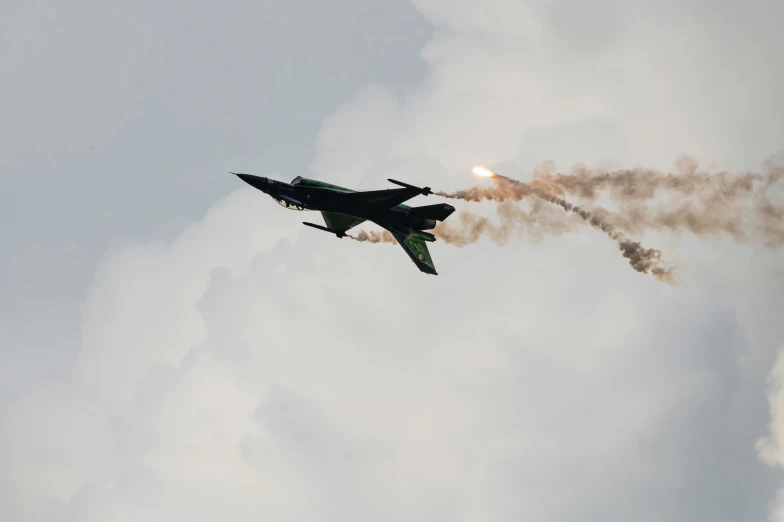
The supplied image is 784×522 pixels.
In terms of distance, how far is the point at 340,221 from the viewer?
115 meters

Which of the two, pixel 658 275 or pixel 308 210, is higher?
pixel 658 275

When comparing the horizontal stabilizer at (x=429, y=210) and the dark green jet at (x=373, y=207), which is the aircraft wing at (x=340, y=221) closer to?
the dark green jet at (x=373, y=207)

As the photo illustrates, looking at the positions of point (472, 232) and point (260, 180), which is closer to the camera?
point (260, 180)

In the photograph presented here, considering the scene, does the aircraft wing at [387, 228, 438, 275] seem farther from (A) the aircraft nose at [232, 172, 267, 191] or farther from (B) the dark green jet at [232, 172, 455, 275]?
(A) the aircraft nose at [232, 172, 267, 191]

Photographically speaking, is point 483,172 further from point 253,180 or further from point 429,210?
point 253,180

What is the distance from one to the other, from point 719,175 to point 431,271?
28221 mm

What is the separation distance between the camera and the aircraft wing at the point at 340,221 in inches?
4498

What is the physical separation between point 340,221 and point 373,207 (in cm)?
618

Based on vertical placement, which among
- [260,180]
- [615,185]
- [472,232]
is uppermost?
[615,185]

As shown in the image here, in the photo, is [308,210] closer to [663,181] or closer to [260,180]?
[260,180]

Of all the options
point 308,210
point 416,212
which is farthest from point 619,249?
point 308,210

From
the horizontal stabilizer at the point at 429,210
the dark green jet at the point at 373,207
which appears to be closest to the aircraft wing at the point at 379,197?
the dark green jet at the point at 373,207

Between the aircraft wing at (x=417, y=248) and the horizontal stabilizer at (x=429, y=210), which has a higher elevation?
the horizontal stabilizer at (x=429, y=210)

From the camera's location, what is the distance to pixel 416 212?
111250 mm
